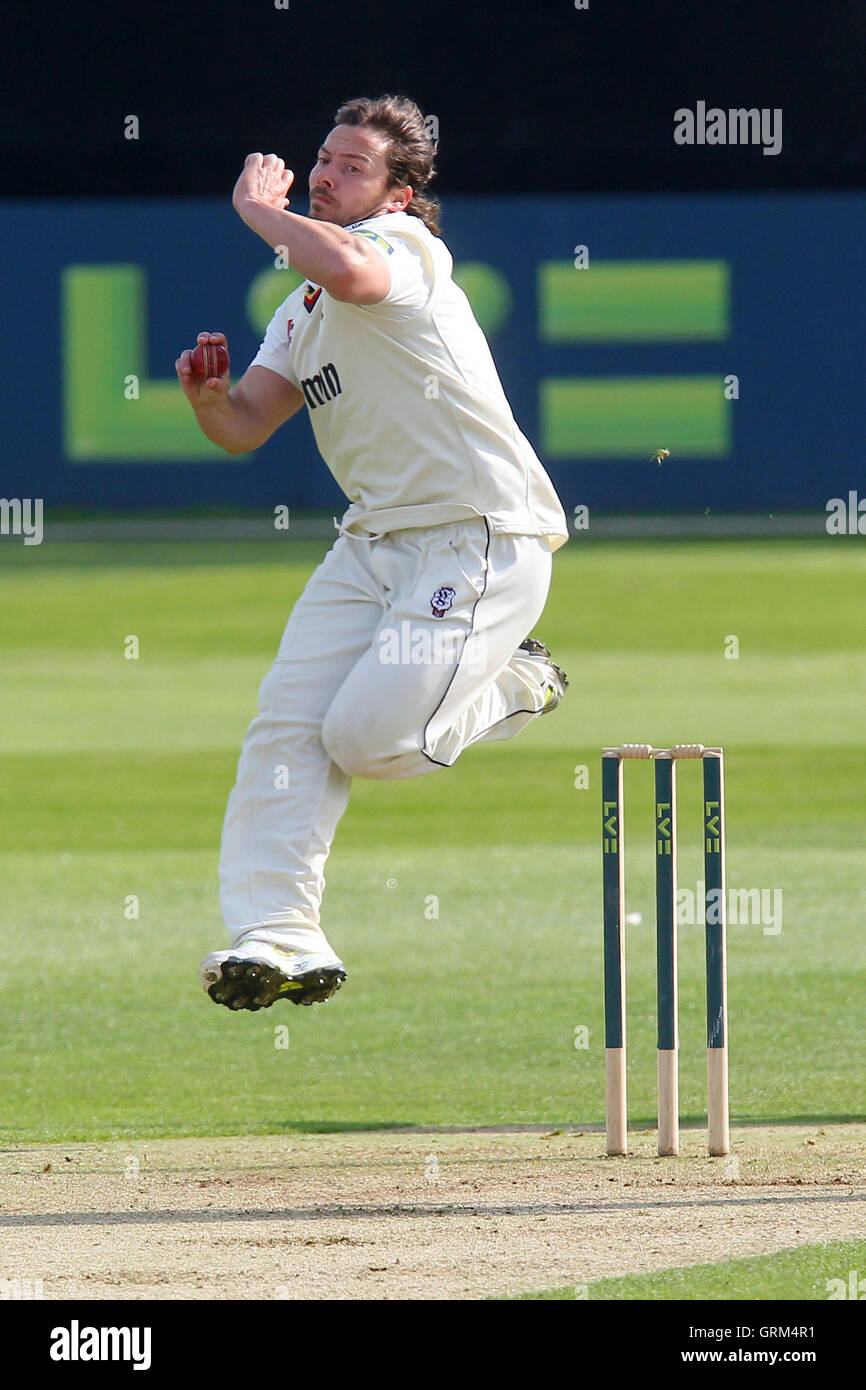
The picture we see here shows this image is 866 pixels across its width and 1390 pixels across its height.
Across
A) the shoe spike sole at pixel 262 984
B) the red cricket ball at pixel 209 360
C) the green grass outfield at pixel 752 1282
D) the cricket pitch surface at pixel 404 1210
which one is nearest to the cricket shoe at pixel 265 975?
the shoe spike sole at pixel 262 984

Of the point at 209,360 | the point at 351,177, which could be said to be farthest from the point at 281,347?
the point at 351,177

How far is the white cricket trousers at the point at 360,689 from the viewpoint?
184 inches

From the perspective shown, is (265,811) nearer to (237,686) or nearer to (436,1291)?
(436,1291)

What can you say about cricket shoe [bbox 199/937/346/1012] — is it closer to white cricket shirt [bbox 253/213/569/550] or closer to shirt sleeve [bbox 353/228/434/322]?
white cricket shirt [bbox 253/213/569/550]

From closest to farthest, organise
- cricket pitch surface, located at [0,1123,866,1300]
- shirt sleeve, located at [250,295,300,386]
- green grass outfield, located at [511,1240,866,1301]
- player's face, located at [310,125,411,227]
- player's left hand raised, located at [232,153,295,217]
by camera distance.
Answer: green grass outfield, located at [511,1240,866,1301] → player's left hand raised, located at [232,153,295,217] → cricket pitch surface, located at [0,1123,866,1300] → player's face, located at [310,125,411,227] → shirt sleeve, located at [250,295,300,386]

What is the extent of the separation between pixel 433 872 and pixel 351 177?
6.64m

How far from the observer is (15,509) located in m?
26.9

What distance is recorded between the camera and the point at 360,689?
4664 millimetres

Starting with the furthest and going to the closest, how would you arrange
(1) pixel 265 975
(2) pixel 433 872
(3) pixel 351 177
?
(2) pixel 433 872
(3) pixel 351 177
(1) pixel 265 975

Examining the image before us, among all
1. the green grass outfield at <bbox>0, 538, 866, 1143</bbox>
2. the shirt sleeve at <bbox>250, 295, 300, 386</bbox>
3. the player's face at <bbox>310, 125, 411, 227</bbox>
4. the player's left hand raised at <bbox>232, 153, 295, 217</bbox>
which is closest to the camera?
the player's left hand raised at <bbox>232, 153, 295, 217</bbox>

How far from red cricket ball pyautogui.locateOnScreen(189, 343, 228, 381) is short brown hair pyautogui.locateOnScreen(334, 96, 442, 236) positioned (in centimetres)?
59

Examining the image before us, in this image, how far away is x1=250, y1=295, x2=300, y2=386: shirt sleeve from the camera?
5.10 metres

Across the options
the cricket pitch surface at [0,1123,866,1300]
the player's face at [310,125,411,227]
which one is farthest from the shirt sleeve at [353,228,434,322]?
the cricket pitch surface at [0,1123,866,1300]

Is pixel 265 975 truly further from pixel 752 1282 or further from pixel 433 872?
pixel 433 872
